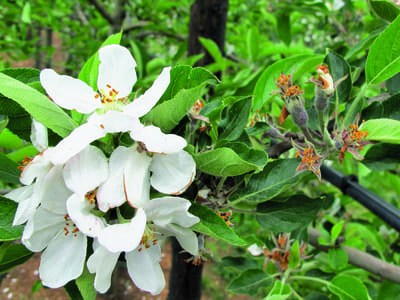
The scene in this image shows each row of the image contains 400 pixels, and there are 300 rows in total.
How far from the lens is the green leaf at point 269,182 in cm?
68

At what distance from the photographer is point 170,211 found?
1.71 ft

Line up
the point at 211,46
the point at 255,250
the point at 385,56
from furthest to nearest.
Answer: the point at 211,46 → the point at 255,250 → the point at 385,56

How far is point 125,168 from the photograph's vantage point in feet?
A: 1.68

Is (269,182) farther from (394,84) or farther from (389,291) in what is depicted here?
(389,291)

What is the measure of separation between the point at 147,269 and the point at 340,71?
0.47 m

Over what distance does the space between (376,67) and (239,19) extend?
2.87m

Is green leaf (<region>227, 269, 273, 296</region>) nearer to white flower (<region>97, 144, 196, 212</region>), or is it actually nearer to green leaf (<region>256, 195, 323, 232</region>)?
green leaf (<region>256, 195, 323, 232</region>)

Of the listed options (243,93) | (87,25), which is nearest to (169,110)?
(243,93)

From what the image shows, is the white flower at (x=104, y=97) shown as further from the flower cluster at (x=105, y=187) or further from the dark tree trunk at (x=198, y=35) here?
the dark tree trunk at (x=198, y=35)

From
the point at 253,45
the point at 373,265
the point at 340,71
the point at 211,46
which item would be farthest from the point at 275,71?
the point at 253,45

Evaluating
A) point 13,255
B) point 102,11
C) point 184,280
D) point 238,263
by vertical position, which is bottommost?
point 184,280

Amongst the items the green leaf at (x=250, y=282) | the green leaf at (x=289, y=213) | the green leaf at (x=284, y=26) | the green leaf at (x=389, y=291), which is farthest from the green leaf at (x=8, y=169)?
the green leaf at (x=284, y=26)

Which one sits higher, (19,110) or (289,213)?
(19,110)

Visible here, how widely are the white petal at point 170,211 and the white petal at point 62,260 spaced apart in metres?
0.10
